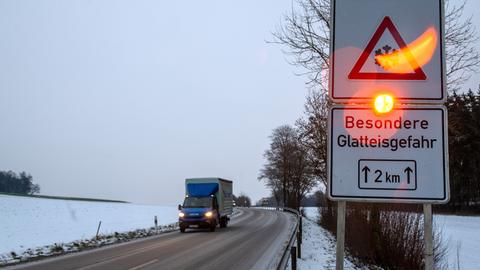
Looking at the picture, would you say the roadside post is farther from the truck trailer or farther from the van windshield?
the van windshield

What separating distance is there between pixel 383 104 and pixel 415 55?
0.40 m

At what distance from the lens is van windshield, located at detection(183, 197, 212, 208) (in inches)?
1214

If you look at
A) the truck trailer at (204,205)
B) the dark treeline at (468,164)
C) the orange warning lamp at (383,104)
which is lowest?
the truck trailer at (204,205)

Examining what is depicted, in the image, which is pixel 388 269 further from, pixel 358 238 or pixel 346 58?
pixel 346 58

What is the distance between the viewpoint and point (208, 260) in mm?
15852

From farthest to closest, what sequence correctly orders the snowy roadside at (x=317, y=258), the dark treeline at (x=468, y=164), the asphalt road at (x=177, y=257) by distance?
the dark treeline at (x=468, y=164) → the asphalt road at (x=177, y=257) → the snowy roadside at (x=317, y=258)

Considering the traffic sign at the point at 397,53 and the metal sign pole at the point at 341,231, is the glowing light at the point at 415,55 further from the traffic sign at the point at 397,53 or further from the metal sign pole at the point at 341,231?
the metal sign pole at the point at 341,231

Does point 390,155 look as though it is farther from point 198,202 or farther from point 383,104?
point 198,202

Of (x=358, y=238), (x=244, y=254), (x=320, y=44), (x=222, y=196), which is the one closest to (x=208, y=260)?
(x=244, y=254)

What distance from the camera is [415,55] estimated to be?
3.23 metres

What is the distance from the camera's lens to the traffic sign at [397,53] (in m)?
3.22

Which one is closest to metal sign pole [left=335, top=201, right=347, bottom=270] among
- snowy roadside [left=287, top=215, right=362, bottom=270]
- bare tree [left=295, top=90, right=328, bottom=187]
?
snowy roadside [left=287, top=215, right=362, bottom=270]

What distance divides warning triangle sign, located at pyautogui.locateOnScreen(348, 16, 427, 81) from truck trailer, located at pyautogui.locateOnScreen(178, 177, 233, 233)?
27472mm

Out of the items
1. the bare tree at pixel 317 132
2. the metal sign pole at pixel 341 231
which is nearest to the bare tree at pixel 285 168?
the bare tree at pixel 317 132
